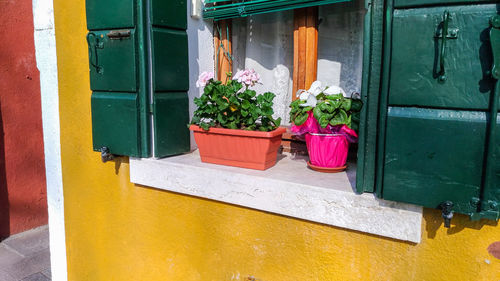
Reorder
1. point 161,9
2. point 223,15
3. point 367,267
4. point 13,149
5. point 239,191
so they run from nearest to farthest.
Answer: point 367,267
point 239,191
point 161,9
point 223,15
point 13,149

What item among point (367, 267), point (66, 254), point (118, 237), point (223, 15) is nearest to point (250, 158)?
point (367, 267)

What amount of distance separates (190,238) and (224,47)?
3.72ft


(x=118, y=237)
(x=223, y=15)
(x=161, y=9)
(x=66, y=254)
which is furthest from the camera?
(x=66, y=254)

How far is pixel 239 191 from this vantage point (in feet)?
6.09

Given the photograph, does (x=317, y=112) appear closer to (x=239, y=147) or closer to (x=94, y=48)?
(x=239, y=147)

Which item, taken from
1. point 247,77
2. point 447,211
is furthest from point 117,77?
point 447,211

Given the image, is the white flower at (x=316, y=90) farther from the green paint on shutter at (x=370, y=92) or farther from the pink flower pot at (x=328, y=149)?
the green paint on shutter at (x=370, y=92)

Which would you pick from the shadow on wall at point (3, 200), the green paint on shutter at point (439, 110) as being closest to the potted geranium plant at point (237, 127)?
the green paint on shutter at point (439, 110)

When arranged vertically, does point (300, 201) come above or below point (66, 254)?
above

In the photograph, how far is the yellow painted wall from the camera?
1464mm

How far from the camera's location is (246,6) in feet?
7.06

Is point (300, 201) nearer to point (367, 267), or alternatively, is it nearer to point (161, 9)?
point (367, 267)

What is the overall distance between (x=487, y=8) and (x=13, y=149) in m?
4.50

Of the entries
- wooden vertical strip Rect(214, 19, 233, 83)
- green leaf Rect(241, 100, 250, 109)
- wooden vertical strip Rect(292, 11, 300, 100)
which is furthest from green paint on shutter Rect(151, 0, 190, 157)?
wooden vertical strip Rect(292, 11, 300, 100)
